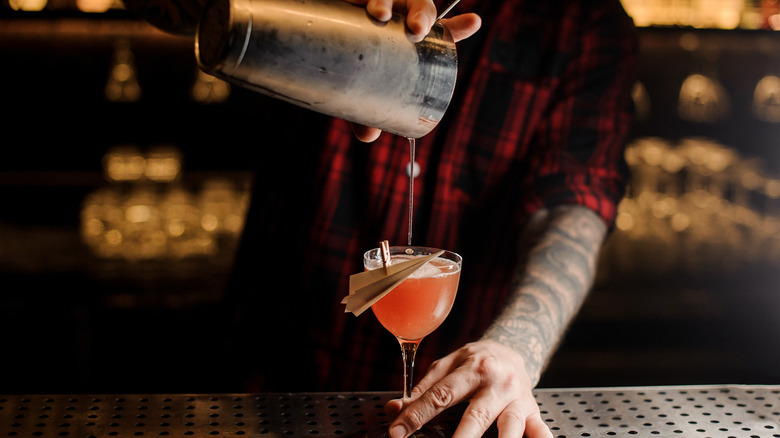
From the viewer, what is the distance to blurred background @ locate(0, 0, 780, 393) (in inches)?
129

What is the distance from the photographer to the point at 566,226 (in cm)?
167

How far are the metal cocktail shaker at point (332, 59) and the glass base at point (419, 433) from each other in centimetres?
47

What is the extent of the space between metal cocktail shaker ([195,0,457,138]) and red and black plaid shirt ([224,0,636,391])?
745 millimetres

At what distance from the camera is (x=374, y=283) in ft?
3.61

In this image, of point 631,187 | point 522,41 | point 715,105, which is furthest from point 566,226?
point 715,105

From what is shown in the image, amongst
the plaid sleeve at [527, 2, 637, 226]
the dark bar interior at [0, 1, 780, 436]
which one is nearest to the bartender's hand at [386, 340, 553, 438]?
the plaid sleeve at [527, 2, 637, 226]

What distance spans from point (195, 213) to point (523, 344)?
2.43 meters

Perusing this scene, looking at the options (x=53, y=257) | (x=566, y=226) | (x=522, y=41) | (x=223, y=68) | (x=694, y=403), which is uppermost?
(x=522, y=41)

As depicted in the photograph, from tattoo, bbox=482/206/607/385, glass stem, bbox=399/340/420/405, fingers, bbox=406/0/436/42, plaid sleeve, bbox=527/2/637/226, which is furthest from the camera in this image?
plaid sleeve, bbox=527/2/637/226

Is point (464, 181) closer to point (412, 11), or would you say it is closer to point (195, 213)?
point (412, 11)

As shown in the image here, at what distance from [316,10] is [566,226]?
0.93 metres

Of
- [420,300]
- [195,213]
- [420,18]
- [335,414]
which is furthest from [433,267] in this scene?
[195,213]

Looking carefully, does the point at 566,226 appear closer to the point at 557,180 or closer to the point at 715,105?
the point at 557,180

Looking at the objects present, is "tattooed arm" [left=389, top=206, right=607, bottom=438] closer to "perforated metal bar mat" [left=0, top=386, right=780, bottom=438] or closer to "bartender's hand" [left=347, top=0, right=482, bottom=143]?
"perforated metal bar mat" [left=0, top=386, right=780, bottom=438]
